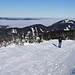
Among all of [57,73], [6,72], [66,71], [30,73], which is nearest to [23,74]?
[30,73]

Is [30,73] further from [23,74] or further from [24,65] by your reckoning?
[24,65]

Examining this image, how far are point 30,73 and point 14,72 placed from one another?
1068 millimetres

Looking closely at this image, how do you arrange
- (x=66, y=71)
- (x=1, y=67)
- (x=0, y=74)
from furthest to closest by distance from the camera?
(x=1, y=67), (x=66, y=71), (x=0, y=74)

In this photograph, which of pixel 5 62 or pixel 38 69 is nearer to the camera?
pixel 38 69

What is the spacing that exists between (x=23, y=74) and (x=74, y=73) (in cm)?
316

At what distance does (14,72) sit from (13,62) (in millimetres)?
3036

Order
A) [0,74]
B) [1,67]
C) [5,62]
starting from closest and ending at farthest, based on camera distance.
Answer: [0,74]
[1,67]
[5,62]

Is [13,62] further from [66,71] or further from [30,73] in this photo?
[66,71]

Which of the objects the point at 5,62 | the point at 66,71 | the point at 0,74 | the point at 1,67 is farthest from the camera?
the point at 5,62

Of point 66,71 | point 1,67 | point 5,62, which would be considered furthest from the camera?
point 5,62

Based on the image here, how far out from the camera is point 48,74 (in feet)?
37.5

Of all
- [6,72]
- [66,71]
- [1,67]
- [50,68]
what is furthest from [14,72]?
[66,71]

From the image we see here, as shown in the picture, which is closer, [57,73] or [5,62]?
[57,73]

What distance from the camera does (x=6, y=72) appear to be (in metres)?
11.9
